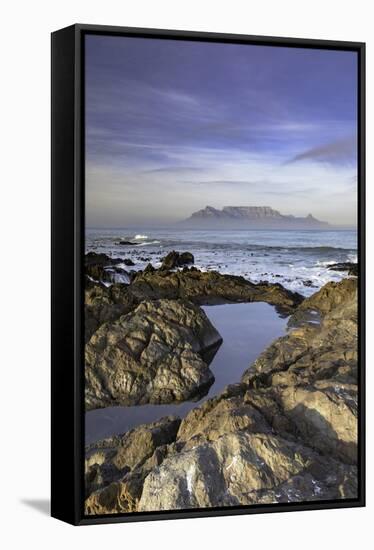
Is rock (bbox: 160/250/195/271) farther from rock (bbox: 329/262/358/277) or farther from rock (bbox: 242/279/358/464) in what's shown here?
rock (bbox: 329/262/358/277)

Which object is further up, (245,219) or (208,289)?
(245,219)

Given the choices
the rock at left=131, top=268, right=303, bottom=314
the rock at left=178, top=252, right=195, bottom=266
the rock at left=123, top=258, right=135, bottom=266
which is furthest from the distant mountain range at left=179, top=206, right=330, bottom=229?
the rock at left=123, top=258, right=135, bottom=266

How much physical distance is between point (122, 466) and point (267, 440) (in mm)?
853

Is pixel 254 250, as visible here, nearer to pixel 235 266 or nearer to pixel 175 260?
pixel 235 266

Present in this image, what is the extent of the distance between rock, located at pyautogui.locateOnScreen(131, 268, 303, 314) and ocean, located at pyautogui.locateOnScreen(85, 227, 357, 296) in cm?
4

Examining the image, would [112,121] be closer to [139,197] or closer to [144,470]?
[139,197]

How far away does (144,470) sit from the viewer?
6652mm

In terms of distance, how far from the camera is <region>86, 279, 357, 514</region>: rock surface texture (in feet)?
21.7

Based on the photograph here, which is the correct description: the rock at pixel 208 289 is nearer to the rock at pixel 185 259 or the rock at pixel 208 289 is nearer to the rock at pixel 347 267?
the rock at pixel 185 259

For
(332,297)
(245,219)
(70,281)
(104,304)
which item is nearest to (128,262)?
(104,304)

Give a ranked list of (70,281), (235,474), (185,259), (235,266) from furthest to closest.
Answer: (235,266) < (185,259) < (235,474) < (70,281)

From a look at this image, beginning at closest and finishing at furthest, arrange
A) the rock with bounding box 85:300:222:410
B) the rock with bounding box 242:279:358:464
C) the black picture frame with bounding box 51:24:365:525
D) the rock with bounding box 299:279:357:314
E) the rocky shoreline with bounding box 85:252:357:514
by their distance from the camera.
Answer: the black picture frame with bounding box 51:24:365:525 → the rocky shoreline with bounding box 85:252:357:514 → the rock with bounding box 85:300:222:410 → the rock with bounding box 242:279:358:464 → the rock with bounding box 299:279:357:314

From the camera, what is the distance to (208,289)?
23.0 feet

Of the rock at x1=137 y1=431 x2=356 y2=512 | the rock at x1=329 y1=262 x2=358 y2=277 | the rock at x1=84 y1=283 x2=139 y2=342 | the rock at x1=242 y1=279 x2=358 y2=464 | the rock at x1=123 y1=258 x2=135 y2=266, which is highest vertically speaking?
the rock at x1=123 y1=258 x2=135 y2=266
